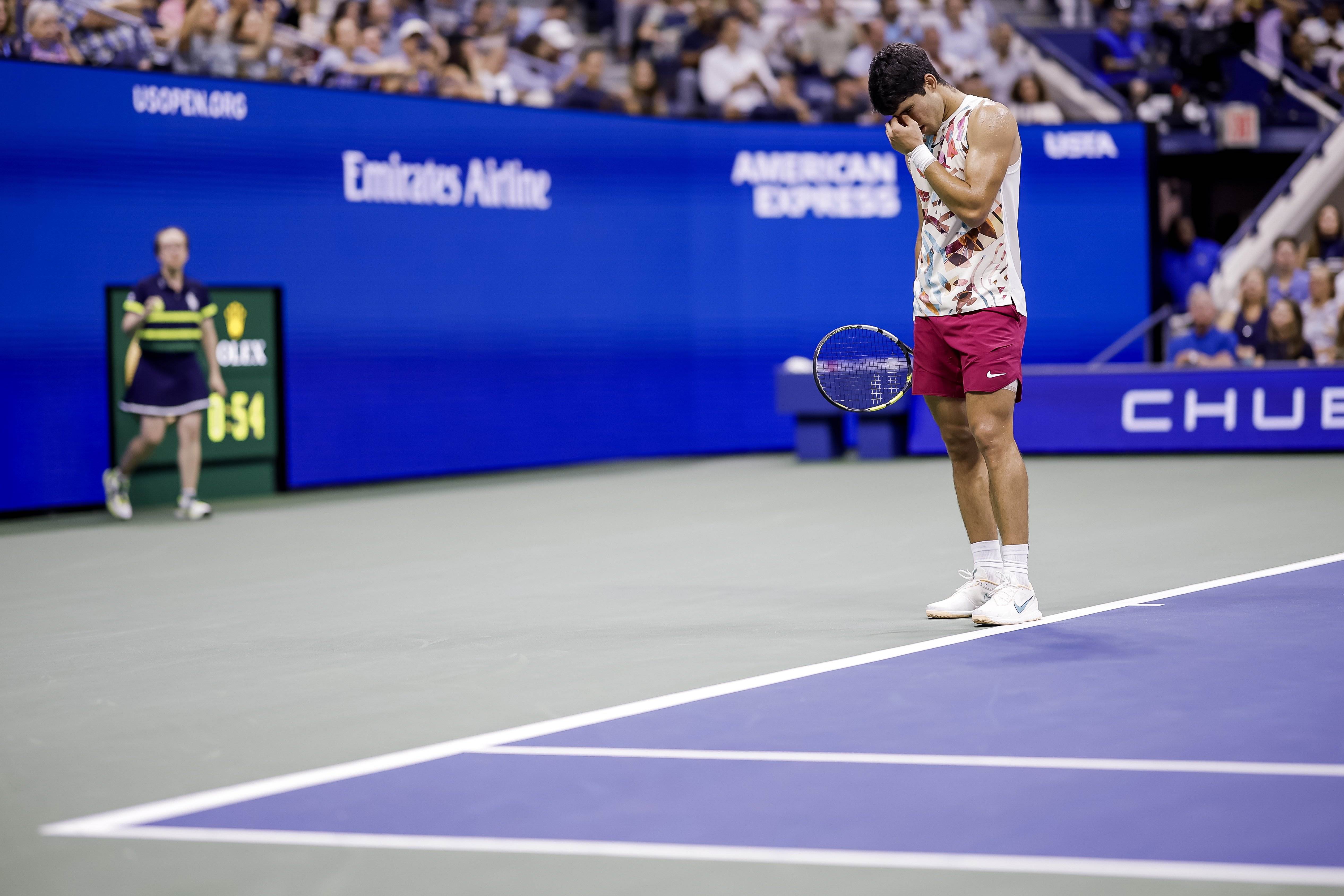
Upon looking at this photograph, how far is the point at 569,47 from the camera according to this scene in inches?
637

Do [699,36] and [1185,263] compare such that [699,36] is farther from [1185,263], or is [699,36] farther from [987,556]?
[987,556]

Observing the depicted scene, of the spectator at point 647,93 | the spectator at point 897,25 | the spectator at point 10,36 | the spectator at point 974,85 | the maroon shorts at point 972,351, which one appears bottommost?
the maroon shorts at point 972,351

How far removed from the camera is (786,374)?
1496cm

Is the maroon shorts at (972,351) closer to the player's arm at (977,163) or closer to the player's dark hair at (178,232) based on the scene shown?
the player's arm at (977,163)

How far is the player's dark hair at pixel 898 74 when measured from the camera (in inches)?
225

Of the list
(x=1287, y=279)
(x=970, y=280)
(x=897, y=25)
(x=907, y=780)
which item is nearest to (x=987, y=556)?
(x=970, y=280)

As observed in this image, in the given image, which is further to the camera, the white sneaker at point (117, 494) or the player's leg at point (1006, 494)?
the white sneaker at point (117, 494)

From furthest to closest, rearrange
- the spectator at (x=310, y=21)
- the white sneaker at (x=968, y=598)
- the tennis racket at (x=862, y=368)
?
the spectator at (x=310, y=21) → the tennis racket at (x=862, y=368) → the white sneaker at (x=968, y=598)

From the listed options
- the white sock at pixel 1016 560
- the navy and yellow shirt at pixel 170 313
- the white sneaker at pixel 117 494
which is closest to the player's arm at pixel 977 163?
the white sock at pixel 1016 560

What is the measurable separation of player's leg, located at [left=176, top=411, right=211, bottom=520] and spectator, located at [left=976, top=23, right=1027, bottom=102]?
10204 millimetres

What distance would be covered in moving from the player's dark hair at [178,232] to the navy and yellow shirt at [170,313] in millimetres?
211

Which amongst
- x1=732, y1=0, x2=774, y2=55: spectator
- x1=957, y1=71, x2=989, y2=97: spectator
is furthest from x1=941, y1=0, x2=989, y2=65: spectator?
x1=732, y1=0, x2=774, y2=55: spectator

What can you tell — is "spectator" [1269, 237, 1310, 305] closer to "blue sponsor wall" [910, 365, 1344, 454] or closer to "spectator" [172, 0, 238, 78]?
"blue sponsor wall" [910, 365, 1344, 454]

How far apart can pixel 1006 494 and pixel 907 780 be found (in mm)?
2259
